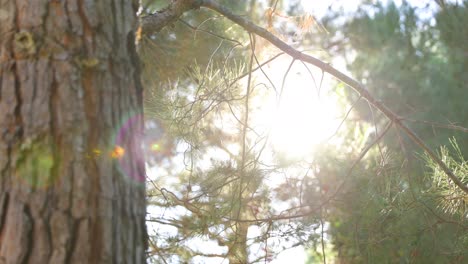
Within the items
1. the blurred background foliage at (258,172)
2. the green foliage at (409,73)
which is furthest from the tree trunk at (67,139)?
the green foliage at (409,73)

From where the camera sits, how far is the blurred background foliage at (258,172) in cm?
257

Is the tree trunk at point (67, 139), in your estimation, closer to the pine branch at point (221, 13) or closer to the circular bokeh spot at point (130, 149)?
the circular bokeh spot at point (130, 149)

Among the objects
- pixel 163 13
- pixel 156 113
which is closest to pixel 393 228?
pixel 156 113

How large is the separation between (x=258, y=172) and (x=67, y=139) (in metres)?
1.53

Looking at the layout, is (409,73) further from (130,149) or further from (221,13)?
(130,149)

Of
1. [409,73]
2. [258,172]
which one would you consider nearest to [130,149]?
[258,172]

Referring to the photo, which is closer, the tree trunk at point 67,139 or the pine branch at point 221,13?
the tree trunk at point 67,139

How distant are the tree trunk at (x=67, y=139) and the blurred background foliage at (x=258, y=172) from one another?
1.05 meters

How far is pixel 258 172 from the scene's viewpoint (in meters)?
2.56

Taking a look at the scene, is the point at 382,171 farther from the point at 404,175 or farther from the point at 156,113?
the point at 156,113

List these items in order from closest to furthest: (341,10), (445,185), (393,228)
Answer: (445,185) → (393,228) → (341,10)

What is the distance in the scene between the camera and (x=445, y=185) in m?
2.59

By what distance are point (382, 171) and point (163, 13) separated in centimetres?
116

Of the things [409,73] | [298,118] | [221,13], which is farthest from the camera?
[409,73]
